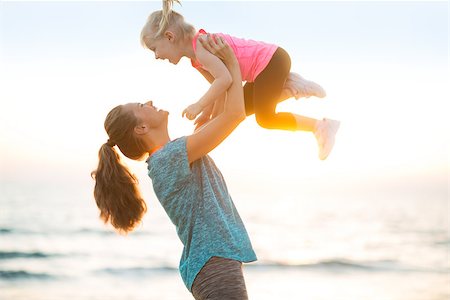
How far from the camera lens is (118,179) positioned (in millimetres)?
3049

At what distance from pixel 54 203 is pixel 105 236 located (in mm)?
11787

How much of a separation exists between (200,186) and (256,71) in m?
0.62

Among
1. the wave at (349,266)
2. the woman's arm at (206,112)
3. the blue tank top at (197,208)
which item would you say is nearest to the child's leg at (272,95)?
the woman's arm at (206,112)

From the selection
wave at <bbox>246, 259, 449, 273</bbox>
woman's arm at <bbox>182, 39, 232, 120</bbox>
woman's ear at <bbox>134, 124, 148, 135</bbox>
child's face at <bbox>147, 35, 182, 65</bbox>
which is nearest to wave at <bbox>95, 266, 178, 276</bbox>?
wave at <bbox>246, 259, 449, 273</bbox>

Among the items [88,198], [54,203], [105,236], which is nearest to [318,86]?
[105,236]

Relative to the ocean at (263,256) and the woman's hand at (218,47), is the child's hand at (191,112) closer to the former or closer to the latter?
the woman's hand at (218,47)

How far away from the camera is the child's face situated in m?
3.10

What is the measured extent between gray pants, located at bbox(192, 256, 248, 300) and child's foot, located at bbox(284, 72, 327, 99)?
0.89 metres

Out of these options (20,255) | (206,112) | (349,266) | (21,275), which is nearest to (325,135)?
(206,112)

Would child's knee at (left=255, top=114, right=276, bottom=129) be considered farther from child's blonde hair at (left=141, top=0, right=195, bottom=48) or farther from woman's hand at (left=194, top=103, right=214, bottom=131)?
child's blonde hair at (left=141, top=0, right=195, bottom=48)

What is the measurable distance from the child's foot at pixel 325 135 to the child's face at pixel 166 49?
2.32 feet

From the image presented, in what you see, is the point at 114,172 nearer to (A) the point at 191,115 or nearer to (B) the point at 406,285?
(A) the point at 191,115

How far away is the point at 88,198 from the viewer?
1270 inches

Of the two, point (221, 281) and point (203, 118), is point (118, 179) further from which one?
point (221, 281)
